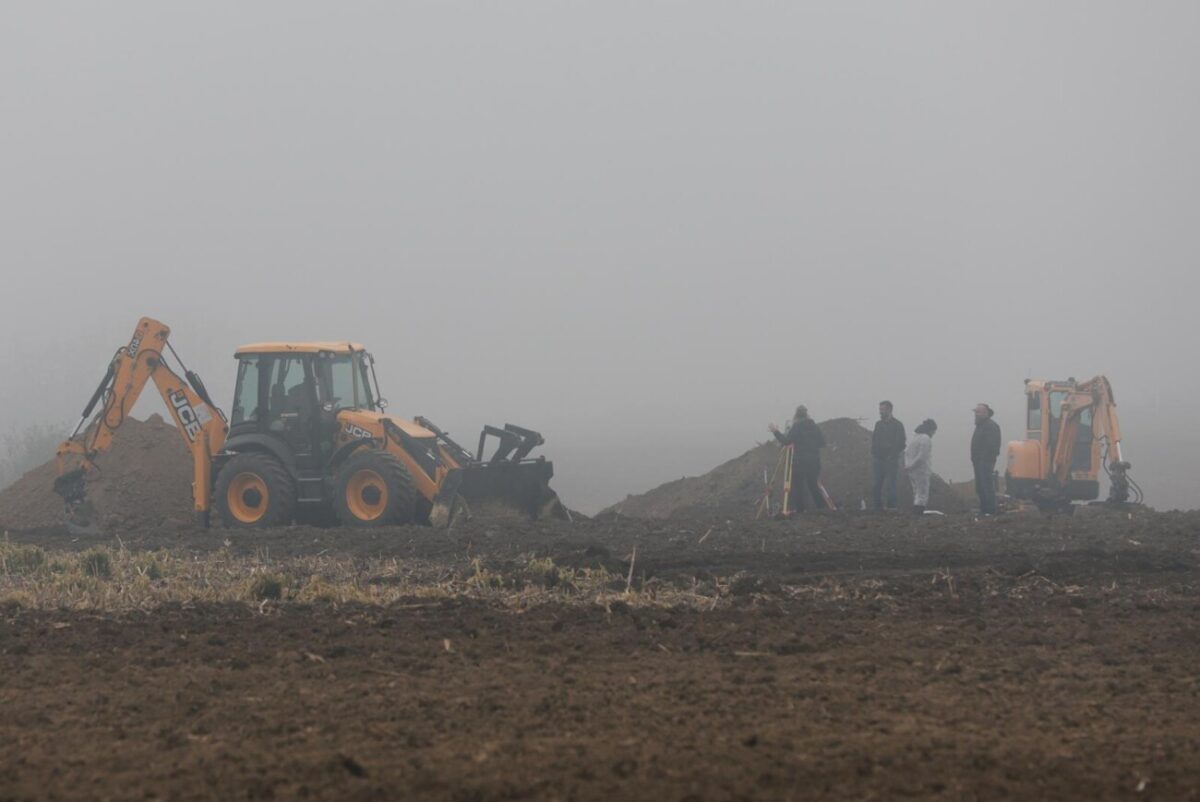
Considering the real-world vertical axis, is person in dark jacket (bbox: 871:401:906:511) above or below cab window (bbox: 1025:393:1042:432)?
below

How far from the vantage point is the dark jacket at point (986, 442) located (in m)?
22.5

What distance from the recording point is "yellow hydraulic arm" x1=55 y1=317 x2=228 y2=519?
19.9 meters

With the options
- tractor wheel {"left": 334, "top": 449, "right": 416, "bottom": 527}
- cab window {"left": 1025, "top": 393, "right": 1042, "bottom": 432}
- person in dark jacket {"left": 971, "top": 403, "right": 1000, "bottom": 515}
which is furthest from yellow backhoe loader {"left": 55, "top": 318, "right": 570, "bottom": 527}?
cab window {"left": 1025, "top": 393, "right": 1042, "bottom": 432}

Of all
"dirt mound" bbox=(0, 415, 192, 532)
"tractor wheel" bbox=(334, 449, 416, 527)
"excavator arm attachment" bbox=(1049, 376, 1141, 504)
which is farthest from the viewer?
"excavator arm attachment" bbox=(1049, 376, 1141, 504)

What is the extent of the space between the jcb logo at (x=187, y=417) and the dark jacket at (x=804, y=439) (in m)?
8.69

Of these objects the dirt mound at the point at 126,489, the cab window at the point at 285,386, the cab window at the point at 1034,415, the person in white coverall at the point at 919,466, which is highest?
the cab window at the point at 1034,415

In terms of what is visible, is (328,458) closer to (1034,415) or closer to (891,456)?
(891,456)

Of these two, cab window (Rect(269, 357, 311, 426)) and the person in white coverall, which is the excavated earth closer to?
cab window (Rect(269, 357, 311, 426))

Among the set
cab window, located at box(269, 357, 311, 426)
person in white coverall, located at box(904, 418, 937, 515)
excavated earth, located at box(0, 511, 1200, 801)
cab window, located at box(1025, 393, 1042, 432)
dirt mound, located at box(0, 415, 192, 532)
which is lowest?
excavated earth, located at box(0, 511, 1200, 801)

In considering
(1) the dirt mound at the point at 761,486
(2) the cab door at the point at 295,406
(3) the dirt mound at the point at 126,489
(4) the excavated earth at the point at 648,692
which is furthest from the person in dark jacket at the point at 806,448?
(3) the dirt mound at the point at 126,489

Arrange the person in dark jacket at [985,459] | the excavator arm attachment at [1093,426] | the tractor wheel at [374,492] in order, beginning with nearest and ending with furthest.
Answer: the tractor wheel at [374,492] → the person in dark jacket at [985,459] → the excavator arm attachment at [1093,426]

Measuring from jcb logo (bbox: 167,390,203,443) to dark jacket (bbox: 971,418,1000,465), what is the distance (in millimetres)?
11571

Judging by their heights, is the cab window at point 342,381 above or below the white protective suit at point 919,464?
above

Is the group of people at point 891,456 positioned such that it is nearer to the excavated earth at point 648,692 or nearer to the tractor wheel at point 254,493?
the tractor wheel at point 254,493
